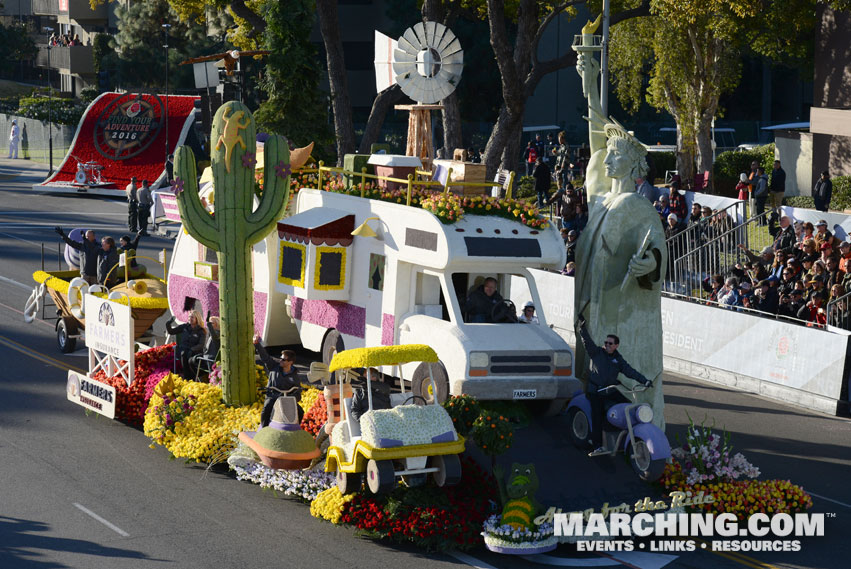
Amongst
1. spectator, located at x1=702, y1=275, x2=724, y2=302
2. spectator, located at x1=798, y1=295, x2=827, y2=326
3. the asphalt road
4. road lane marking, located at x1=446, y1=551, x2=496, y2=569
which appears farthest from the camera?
spectator, located at x1=702, y1=275, x2=724, y2=302

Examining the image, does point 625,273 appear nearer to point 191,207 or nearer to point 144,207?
point 191,207

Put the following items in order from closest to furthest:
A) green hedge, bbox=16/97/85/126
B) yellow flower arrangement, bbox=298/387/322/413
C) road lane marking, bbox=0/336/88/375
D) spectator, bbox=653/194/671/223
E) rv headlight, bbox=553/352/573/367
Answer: yellow flower arrangement, bbox=298/387/322/413
rv headlight, bbox=553/352/573/367
road lane marking, bbox=0/336/88/375
spectator, bbox=653/194/671/223
green hedge, bbox=16/97/85/126

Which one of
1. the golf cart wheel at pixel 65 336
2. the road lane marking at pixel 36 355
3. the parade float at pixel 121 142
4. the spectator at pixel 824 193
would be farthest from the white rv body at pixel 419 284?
the parade float at pixel 121 142

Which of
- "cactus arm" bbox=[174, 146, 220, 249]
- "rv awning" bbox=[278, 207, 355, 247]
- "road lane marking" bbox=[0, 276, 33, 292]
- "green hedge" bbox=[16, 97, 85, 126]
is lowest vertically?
"road lane marking" bbox=[0, 276, 33, 292]

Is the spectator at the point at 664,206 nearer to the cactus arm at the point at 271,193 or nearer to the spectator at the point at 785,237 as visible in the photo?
the spectator at the point at 785,237

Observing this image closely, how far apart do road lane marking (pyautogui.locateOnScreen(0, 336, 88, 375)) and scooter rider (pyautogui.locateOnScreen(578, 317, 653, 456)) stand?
10.2 m

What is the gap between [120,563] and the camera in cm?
1273

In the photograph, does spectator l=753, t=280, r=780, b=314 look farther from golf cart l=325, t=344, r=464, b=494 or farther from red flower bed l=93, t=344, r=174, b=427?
red flower bed l=93, t=344, r=174, b=427

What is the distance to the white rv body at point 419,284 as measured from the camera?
16.2 metres

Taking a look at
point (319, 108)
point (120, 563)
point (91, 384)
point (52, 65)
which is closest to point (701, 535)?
point (120, 563)

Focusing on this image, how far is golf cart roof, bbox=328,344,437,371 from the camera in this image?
14.0m

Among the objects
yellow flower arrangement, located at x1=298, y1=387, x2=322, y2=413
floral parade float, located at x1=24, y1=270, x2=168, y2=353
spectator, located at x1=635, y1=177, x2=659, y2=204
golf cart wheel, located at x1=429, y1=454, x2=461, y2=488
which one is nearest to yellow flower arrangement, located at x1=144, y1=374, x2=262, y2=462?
yellow flower arrangement, located at x1=298, y1=387, x2=322, y2=413

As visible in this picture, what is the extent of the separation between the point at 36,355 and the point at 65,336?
2.13 ft

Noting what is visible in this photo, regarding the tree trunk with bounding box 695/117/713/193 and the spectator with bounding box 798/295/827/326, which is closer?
the spectator with bounding box 798/295/827/326
